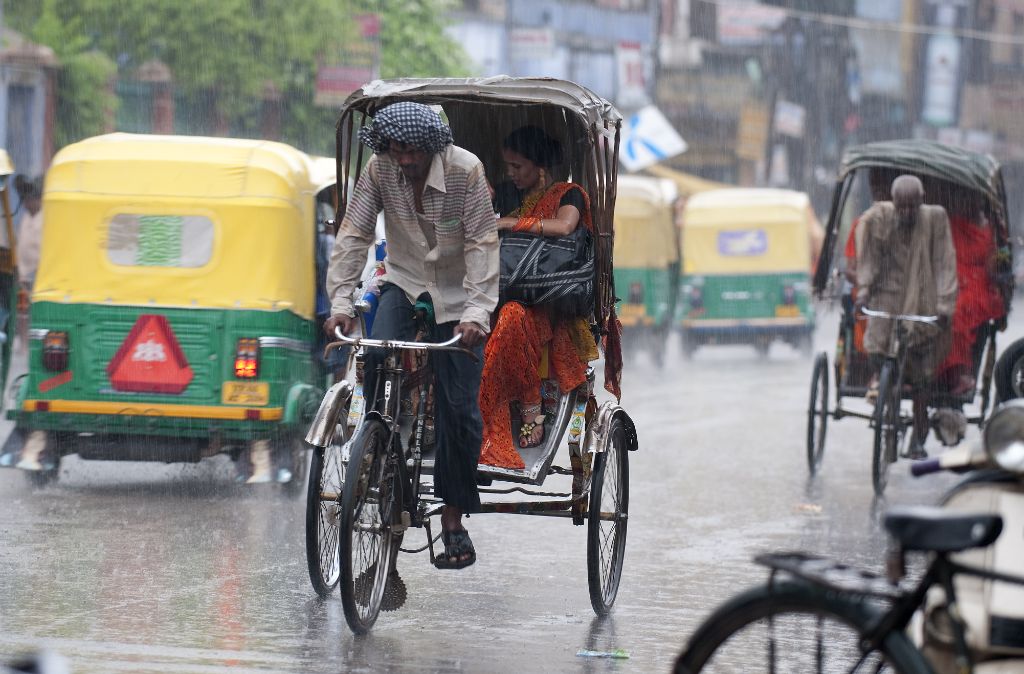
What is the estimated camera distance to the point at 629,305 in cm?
2505

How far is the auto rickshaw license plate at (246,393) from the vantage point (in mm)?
10336

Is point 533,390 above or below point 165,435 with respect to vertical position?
above

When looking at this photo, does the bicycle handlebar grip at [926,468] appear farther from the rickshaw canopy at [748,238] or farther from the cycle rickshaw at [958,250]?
the rickshaw canopy at [748,238]

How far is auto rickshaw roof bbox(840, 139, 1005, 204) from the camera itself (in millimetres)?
12094

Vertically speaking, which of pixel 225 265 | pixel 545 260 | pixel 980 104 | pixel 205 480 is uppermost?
pixel 545 260

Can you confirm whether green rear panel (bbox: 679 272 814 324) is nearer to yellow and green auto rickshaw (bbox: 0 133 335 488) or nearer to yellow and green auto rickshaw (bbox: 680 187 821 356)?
yellow and green auto rickshaw (bbox: 680 187 821 356)

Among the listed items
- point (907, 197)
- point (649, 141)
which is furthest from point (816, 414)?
point (649, 141)

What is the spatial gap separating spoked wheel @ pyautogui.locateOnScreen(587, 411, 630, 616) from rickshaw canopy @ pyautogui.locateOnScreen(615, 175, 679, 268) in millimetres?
17391

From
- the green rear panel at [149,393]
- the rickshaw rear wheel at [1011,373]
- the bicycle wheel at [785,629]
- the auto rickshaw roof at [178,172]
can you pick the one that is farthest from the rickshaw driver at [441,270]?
the rickshaw rear wheel at [1011,373]

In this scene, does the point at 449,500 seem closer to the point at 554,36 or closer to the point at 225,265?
the point at 225,265

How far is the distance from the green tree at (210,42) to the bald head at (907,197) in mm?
20078

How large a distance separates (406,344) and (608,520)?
4.51 feet

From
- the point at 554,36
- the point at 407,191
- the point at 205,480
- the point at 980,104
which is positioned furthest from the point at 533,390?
the point at 980,104

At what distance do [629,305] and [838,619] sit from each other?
2131cm
